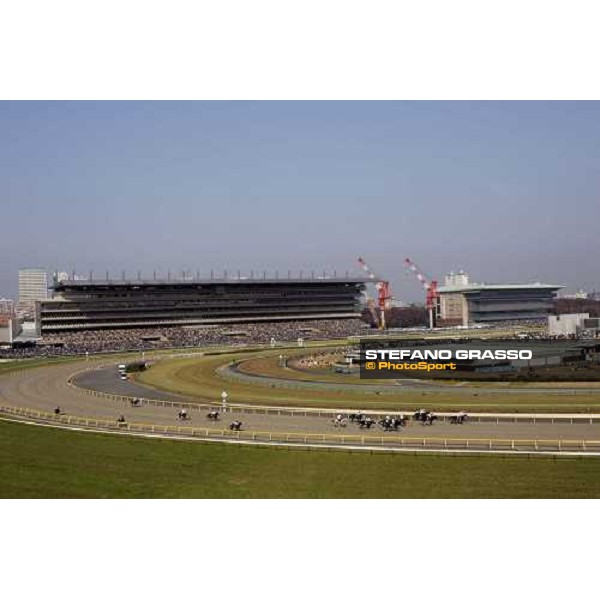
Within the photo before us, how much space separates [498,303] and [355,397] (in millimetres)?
143616

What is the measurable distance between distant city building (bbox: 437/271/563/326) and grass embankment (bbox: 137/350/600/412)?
124m

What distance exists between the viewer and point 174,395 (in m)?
52.5

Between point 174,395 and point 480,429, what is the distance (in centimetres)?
2489

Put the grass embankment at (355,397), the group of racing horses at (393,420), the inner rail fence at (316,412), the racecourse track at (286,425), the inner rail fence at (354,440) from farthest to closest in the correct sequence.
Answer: the grass embankment at (355,397) < the inner rail fence at (316,412) < the group of racing horses at (393,420) < the racecourse track at (286,425) < the inner rail fence at (354,440)

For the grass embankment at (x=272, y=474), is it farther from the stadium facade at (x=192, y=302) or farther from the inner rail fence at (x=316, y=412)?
the stadium facade at (x=192, y=302)

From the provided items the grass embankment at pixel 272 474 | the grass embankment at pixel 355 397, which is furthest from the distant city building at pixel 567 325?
the grass embankment at pixel 272 474

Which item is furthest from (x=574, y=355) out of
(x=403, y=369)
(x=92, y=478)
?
(x=92, y=478)

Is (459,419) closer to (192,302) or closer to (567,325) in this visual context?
(567,325)

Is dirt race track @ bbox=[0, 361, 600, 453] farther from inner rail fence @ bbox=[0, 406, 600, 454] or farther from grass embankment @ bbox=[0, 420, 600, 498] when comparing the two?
grass embankment @ bbox=[0, 420, 600, 498]

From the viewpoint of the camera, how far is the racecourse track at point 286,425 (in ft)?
103

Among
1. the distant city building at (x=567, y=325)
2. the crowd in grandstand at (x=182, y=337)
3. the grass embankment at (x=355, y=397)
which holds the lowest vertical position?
→ the crowd in grandstand at (x=182, y=337)

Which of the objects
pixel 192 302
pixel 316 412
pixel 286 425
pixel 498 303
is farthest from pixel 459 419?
pixel 498 303

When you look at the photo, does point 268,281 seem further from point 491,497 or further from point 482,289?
point 491,497

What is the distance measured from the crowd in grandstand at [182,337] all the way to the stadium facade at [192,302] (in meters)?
1.70
